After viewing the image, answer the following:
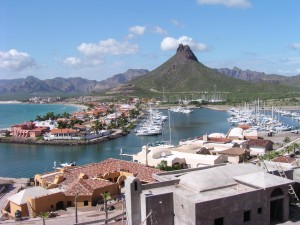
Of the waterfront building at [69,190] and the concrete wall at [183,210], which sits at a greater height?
the concrete wall at [183,210]

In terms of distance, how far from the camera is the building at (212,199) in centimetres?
1922

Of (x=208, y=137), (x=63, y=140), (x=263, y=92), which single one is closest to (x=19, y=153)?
(x=63, y=140)

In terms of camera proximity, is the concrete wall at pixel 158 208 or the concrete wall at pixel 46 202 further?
the concrete wall at pixel 46 202

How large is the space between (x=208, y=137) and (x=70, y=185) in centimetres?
3135

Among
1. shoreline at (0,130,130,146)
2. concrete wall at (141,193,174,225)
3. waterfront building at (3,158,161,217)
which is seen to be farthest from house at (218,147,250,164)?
shoreline at (0,130,130,146)

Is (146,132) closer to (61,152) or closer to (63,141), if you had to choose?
(63,141)

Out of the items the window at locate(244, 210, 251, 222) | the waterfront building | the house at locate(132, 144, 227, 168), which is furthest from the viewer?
the house at locate(132, 144, 227, 168)

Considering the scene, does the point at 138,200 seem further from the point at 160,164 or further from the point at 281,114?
the point at 281,114

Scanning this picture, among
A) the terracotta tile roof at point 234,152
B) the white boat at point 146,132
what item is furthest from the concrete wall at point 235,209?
the white boat at point 146,132

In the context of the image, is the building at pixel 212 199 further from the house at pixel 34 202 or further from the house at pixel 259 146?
the house at pixel 259 146

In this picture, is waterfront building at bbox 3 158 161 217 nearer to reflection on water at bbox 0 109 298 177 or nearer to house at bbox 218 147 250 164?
house at bbox 218 147 250 164

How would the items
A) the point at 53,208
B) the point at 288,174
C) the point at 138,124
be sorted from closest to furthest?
the point at 288,174 → the point at 53,208 → the point at 138,124

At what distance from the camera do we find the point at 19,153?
63750 millimetres

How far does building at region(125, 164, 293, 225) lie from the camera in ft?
63.1
